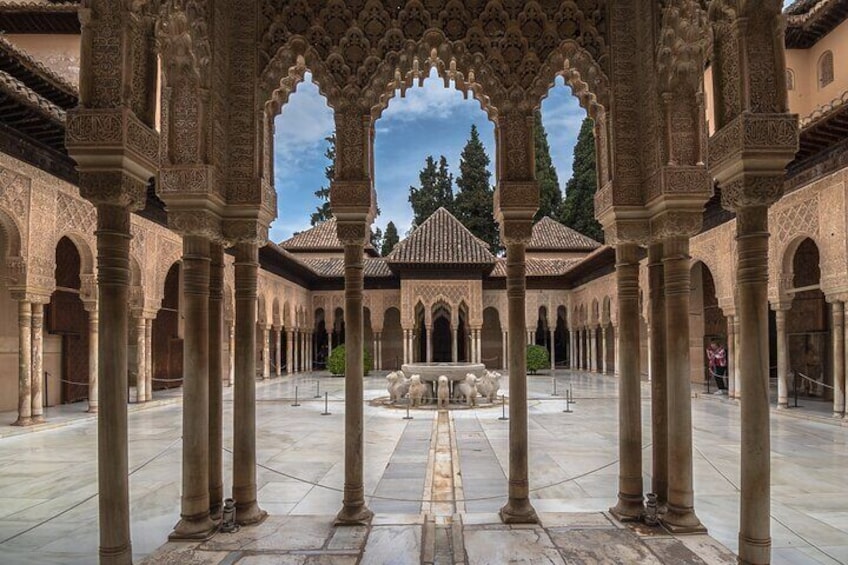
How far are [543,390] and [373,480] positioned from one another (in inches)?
517

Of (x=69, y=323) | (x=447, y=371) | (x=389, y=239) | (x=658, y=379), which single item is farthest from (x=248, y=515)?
(x=389, y=239)

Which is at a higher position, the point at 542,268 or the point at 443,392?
the point at 542,268

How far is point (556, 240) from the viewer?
35.3 m

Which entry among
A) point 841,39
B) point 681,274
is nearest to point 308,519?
point 681,274

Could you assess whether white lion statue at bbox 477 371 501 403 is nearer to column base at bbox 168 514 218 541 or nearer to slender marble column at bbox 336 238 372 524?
slender marble column at bbox 336 238 372 524

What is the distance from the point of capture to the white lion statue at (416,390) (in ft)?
48.1

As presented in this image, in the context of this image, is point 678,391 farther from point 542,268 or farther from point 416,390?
point 542,268

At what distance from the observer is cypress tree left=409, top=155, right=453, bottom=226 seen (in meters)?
47.3

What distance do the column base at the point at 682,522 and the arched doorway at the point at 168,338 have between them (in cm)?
1724

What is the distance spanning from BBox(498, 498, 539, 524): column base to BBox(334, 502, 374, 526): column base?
123 cm

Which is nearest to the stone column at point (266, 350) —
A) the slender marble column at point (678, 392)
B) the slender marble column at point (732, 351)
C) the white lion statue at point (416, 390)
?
the white lion statue at point (416, 390)

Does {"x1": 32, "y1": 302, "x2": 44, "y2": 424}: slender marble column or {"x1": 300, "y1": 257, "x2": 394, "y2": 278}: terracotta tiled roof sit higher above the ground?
{"x1": 300, "y1": 257, "x2": 394, "y2": 278}: terracotta tiled roof

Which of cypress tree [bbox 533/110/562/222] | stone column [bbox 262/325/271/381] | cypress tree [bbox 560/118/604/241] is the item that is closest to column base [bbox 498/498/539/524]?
stone column [bbox 262/325/271/381]

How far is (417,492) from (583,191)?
36.7 meters
